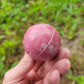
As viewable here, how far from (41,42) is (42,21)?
4.42 feet

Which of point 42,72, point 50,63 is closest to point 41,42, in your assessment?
point 50,63

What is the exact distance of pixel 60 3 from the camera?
108 inches

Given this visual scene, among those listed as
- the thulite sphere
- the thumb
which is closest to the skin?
the thumb

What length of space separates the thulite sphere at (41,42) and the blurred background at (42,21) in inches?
32.6

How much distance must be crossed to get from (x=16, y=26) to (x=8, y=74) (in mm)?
1191

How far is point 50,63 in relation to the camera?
1.70 meters

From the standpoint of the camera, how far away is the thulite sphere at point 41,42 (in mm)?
1433

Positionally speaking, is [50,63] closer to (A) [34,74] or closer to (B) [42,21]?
(A) [34,74]

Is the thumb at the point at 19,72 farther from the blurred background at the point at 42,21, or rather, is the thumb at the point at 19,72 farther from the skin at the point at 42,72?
the blurred background at the point at 42,21

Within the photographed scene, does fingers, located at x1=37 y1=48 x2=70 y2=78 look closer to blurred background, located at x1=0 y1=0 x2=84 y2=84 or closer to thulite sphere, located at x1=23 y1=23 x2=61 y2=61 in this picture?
thulite sphere, located at x1=23 y1=23 x2=61 y2=61

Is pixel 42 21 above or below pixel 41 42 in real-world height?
below

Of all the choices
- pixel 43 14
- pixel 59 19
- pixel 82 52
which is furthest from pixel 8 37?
pixel 82 52

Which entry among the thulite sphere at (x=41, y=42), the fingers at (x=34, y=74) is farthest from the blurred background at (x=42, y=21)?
the thulite sphere at (x=41, y=42)

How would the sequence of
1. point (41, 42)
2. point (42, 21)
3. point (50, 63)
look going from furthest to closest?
point (42, 21) < point (50, 63) < point (41, 42)
